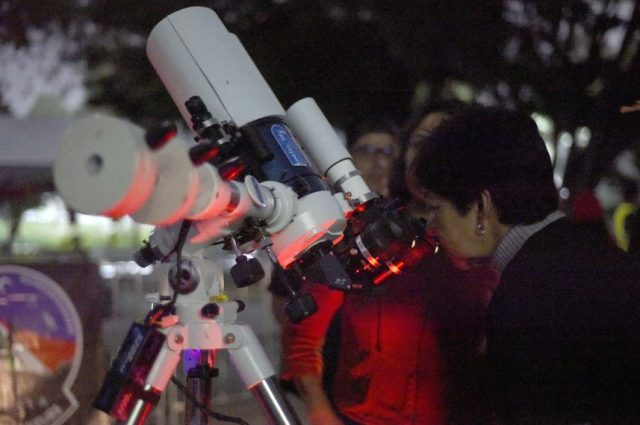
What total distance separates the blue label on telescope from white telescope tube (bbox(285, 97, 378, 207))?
0.08 m

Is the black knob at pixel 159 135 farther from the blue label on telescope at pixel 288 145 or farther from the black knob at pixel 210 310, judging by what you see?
the blue label on telescope at pixel 288 145

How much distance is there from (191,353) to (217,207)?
46cm

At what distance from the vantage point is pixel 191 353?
6.65ft

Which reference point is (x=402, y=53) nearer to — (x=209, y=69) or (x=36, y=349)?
(x=36, y=349)

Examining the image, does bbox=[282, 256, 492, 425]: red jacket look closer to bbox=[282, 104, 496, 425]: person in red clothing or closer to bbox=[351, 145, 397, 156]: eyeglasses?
bbox=[282, 104, 496, 425]: person in red clothing

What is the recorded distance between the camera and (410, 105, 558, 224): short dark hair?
7.07ft

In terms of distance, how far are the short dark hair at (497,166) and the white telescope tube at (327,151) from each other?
18 centimetres

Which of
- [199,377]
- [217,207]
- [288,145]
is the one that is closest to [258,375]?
[199,377]

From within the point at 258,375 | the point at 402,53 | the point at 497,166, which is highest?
the point at 402,53

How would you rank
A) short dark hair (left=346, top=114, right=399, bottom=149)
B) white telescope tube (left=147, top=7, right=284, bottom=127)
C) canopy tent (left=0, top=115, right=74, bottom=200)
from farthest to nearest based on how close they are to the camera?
canopy tent (left=0, top=115, right=74, bottom=200)
short dark hair (left=346, top=114, right=399, bottom=149)
white telescope tube (left=147, top=7, right=284, bottom=127)

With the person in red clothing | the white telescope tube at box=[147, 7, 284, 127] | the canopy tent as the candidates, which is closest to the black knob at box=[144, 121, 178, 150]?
the white telescope tube at box=[147, 7, 284, 127]

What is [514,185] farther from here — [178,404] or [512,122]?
[178,404]

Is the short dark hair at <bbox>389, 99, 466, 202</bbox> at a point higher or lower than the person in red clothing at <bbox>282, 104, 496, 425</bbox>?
higher

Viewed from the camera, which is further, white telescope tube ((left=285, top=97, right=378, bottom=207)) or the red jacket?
the red jacket
